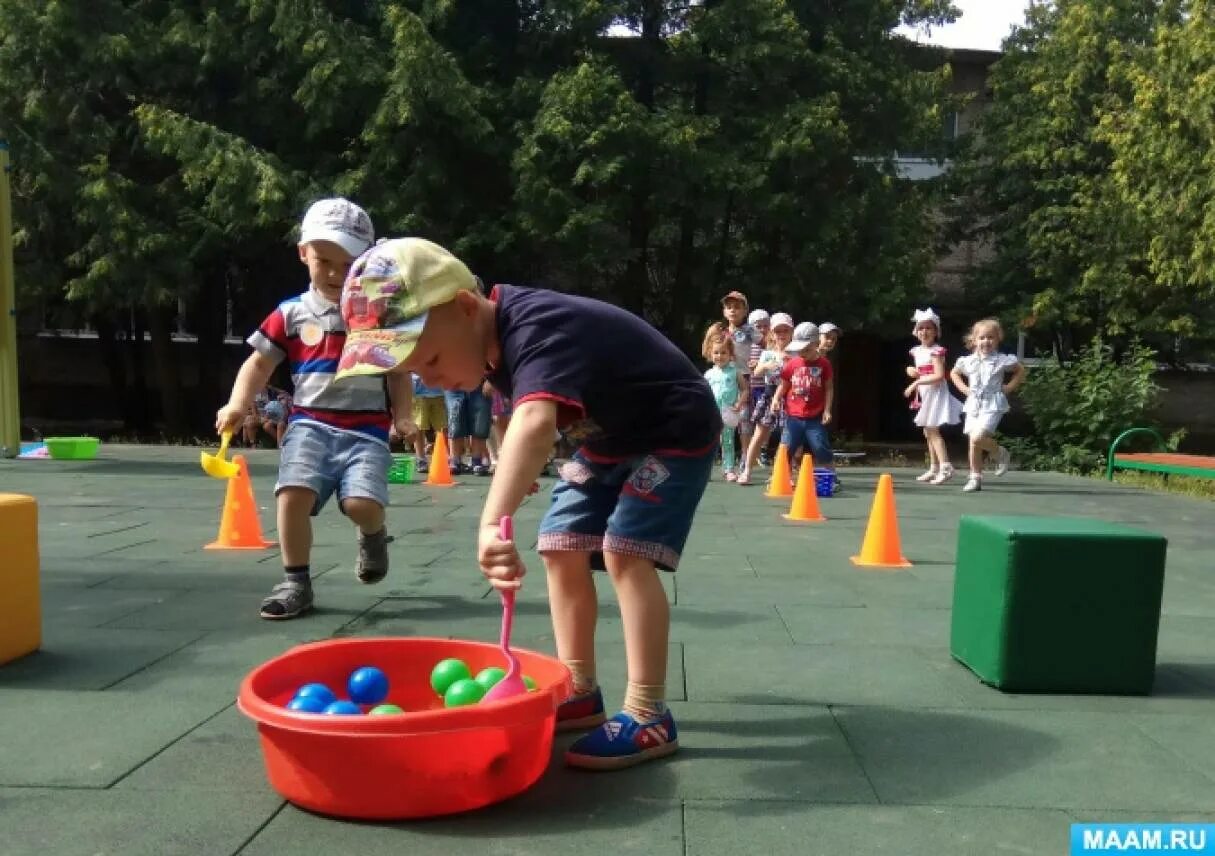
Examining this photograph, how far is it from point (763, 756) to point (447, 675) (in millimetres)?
896

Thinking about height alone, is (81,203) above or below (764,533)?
above

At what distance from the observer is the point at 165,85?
1767cm

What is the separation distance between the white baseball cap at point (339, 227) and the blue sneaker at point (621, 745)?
7.41 ft

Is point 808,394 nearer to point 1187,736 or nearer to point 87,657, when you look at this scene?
point 1187,736

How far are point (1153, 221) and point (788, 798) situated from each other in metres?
17.4

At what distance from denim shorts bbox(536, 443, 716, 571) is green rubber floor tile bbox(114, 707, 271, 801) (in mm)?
944

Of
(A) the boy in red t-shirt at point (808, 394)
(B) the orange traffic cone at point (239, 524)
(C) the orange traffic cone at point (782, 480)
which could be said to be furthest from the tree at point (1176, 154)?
(B) the orange traffic cone at point (239, 524)

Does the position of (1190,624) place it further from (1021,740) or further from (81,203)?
(81,203)

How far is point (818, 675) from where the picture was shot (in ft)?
12.5

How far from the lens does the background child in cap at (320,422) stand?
4.45 m

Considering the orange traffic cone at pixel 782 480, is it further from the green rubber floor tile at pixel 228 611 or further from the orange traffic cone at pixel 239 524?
the green rubber floor tile at pixel 228 611

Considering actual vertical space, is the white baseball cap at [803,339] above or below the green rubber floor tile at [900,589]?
above

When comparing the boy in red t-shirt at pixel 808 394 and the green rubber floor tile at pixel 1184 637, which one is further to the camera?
the boy in red t-shirt at pixel 808 394

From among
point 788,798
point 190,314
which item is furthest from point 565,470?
point 190,314
